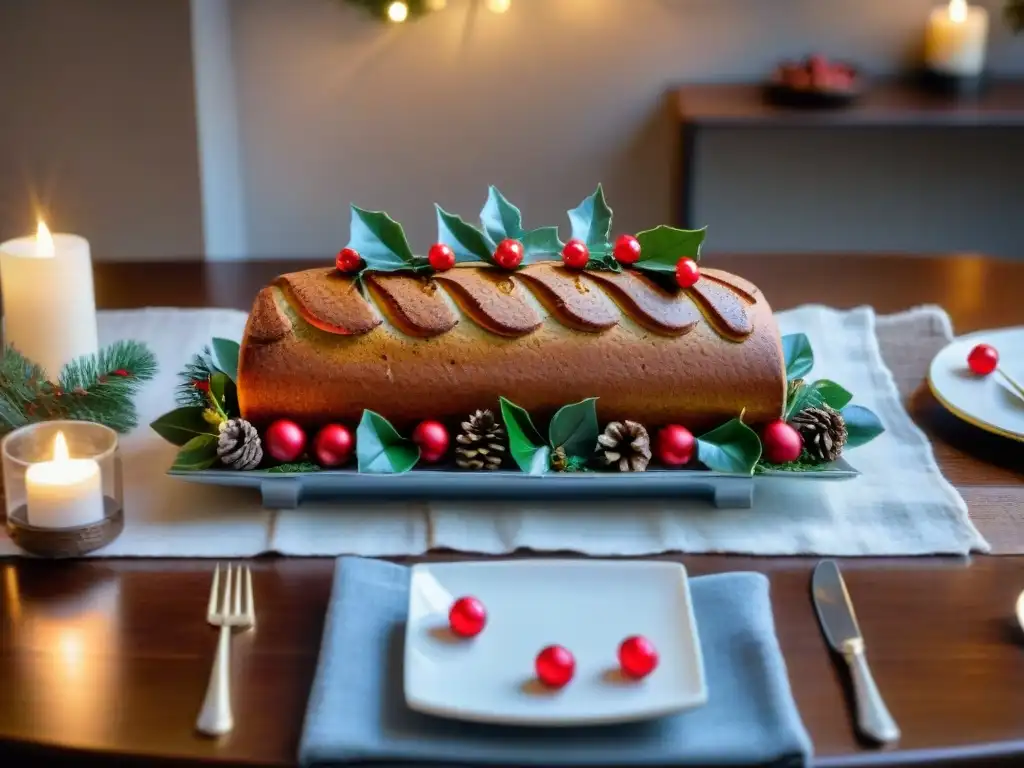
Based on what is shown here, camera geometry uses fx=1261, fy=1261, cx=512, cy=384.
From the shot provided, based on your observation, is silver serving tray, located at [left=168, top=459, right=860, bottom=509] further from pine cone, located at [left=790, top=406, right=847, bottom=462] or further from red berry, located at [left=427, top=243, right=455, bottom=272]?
red berry, located at [left=427, top=243, right=455, bottom=272]

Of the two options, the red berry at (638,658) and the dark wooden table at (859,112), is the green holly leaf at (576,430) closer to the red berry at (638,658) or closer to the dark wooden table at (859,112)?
the red berry at (638,658)

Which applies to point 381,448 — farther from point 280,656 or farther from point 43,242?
point 43,242

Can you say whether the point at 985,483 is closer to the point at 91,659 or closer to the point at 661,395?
the point at 661,395

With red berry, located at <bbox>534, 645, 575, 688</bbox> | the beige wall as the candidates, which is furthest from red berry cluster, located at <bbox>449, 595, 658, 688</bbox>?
the beige wall

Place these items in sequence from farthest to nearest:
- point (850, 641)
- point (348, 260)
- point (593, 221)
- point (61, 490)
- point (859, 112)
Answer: point (859, 112), point (593, 221), point (348, 260), point (61, 490), point (850, 641)

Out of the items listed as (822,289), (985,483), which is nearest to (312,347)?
(985,483)

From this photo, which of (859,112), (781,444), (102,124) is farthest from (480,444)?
(102,124)
